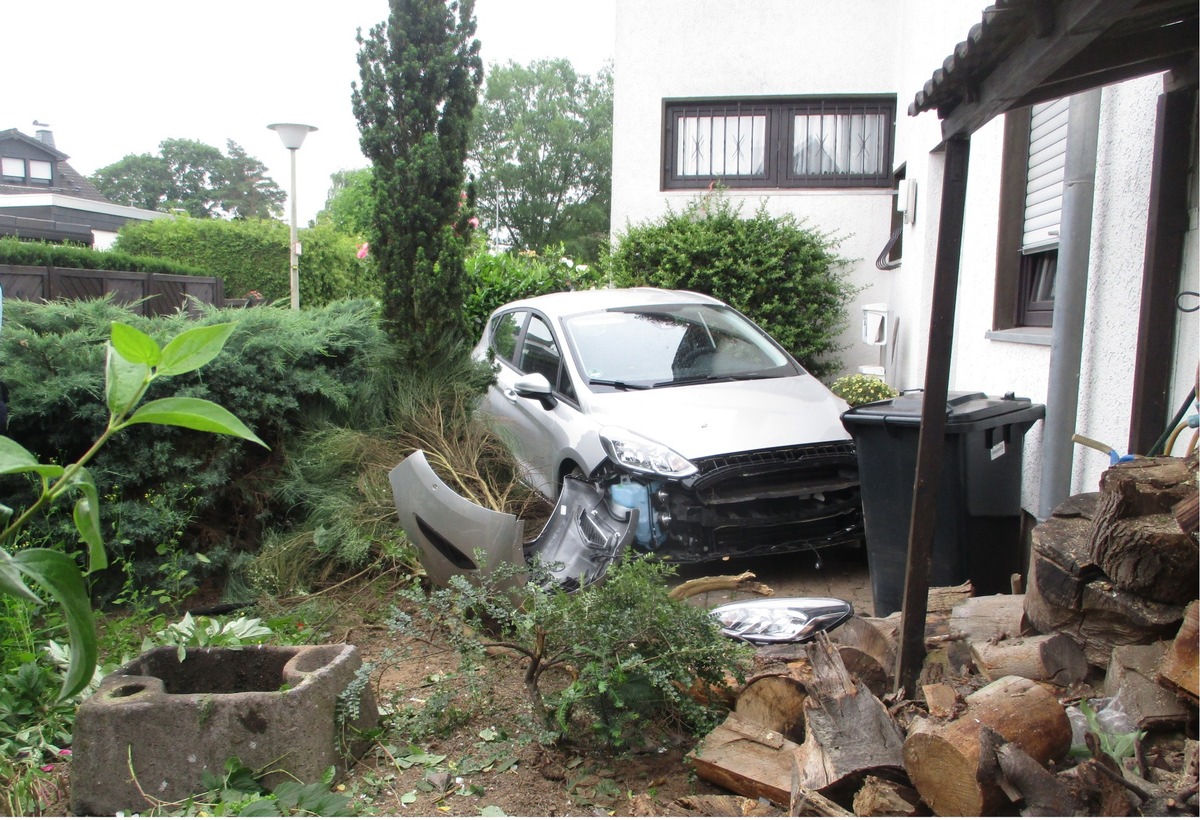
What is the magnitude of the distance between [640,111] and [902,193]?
3979 millimetres

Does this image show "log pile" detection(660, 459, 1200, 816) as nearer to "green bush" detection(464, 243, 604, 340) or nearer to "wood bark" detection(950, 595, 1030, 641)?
"wood bark" detection(950, 595, 1030, 641)

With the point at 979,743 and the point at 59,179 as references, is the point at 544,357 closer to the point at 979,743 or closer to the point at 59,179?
the point at 979,743

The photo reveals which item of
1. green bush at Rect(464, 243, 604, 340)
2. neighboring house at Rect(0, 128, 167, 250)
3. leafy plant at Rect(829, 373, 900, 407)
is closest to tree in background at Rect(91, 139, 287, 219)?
neighboring house at Rect(0, 128, 167, 250)

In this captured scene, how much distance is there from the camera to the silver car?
4.96m

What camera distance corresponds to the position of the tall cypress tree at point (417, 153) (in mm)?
6516

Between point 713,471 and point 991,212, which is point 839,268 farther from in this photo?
point 713,471

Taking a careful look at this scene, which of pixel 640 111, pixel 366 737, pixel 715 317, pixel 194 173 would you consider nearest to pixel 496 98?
pixel 194 173

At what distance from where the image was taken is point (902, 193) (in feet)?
33.2

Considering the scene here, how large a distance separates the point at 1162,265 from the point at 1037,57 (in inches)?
58.8

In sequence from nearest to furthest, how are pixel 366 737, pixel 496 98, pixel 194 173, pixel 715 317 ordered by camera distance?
pixel 366 737 < pixel 715 317 < pixel 496 98 < pixel 194 173

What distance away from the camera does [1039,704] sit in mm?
2389

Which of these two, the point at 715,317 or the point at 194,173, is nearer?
the point at 715,317

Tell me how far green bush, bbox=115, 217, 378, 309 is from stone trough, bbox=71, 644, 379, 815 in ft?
66.6

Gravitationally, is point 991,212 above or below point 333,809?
above
